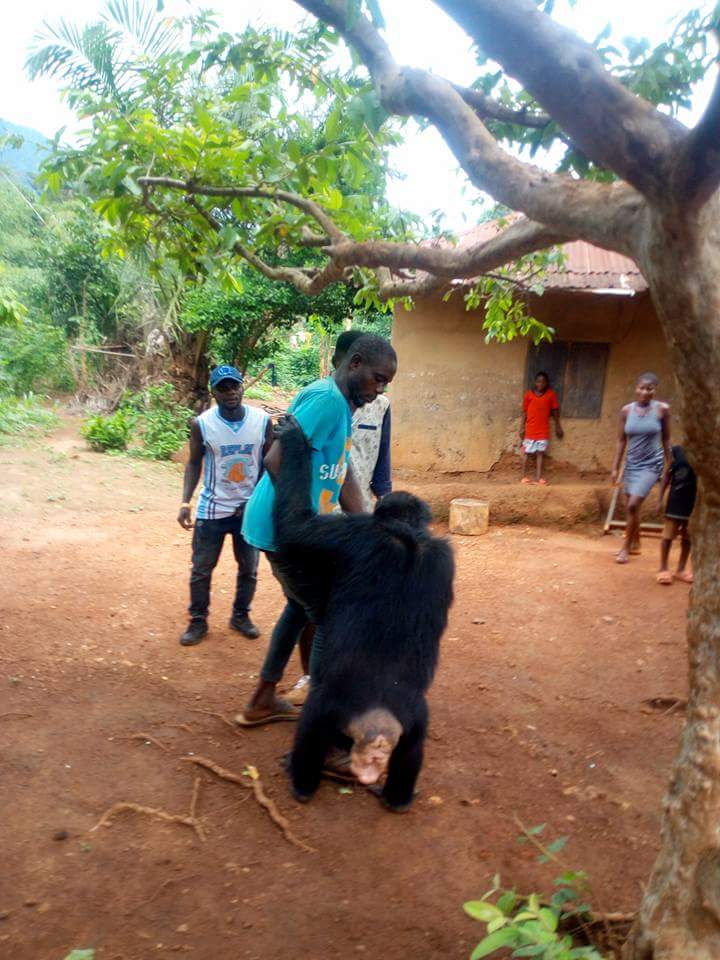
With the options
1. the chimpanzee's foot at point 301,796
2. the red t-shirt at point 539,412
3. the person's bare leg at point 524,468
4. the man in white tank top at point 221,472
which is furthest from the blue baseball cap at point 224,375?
the person's bare leg at point 524,468

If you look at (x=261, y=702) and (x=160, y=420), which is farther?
(x=160, y=420)

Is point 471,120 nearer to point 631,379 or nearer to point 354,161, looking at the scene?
point 354,161

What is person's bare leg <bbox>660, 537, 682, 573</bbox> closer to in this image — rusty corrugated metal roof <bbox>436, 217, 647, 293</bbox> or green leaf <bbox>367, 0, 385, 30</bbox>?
rusty corrugated metal roof <bbox>436, 217, 647, 293</bbox>

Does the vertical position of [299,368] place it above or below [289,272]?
above

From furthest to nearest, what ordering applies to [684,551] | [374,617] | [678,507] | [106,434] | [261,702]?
1. [106,434]
2. [684,551]
3. [678,507]
4. [261,702]
5. [374,617]

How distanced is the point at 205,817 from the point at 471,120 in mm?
2721

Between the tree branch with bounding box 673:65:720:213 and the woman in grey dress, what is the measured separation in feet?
17.8

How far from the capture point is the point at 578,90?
5.37 feet

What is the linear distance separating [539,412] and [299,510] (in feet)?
20.8

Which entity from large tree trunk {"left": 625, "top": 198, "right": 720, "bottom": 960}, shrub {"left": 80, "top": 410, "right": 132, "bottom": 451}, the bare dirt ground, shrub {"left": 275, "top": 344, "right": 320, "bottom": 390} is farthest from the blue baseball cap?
shrub {"left": 275, "top": 344, "right": 320, "bottom": 390}

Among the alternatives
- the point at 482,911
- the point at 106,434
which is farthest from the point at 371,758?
the point at 106,434

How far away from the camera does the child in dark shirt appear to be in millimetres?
5965

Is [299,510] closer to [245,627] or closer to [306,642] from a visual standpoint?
[306,642]

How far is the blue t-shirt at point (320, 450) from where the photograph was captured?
2.83 meters
